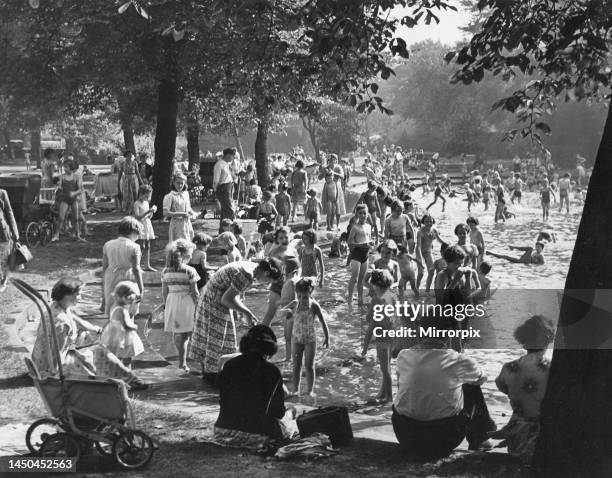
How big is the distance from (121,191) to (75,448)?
65.1 ft

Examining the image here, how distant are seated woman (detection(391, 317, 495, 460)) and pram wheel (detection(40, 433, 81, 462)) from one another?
268cm

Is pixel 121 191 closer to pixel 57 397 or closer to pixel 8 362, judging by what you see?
pixel 8 362

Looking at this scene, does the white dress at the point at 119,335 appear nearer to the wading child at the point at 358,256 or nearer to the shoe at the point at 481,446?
the shoe at the point at 481,446

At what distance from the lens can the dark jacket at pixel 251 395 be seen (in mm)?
7336

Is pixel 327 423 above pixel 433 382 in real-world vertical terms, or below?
below

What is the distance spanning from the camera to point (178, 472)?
688 centimetres

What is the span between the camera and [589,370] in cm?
679

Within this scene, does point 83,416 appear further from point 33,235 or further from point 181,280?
point 33,235

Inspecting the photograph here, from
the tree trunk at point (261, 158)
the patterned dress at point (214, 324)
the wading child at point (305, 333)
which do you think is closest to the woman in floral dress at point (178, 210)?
the patterned dress at point (214, 324)

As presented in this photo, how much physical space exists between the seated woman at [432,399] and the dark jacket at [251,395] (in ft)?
3.51

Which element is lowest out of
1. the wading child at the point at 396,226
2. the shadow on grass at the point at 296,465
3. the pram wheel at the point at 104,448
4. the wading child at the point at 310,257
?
the shadow on grass at the point at 296,465

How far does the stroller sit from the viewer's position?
674cm

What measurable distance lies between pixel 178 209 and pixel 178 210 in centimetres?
2

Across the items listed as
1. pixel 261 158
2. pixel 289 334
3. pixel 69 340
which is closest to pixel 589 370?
pixel 69 340
